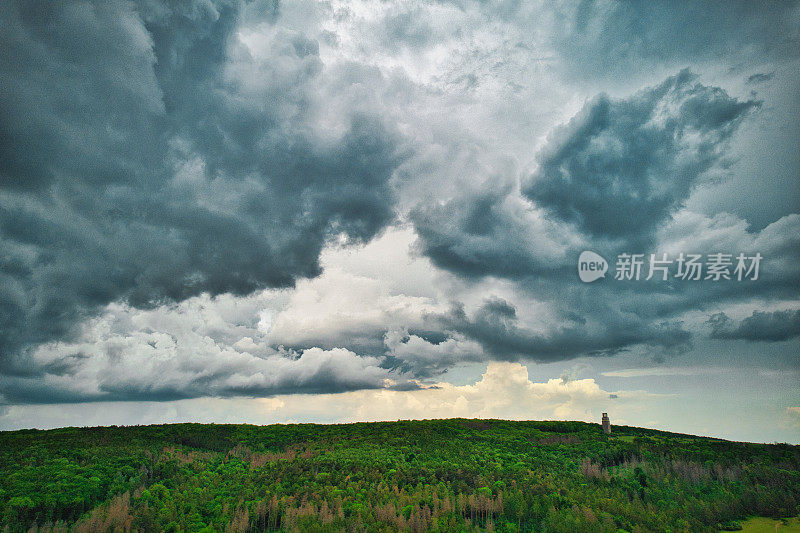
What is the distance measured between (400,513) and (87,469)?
12.0m

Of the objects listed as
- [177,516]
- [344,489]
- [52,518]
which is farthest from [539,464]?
[52,518]

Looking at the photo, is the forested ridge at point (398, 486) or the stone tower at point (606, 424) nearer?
the forested ridge at point (398, 486)

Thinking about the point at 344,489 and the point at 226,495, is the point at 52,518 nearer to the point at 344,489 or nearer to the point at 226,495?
the point at 226,495

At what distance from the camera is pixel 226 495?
590 inches

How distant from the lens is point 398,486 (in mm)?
16547

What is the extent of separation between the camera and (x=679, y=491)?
15.6 m

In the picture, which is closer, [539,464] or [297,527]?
[297,527]

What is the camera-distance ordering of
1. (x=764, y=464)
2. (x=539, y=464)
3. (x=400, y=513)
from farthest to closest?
(x=539, y=464)
(x=764, y=464)
(x=400, y=513)

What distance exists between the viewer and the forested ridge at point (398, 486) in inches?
470

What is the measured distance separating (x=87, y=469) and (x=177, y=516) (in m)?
6.64

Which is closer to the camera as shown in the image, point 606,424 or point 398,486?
point 398,486

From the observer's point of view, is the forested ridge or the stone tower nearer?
A: the forested ridge

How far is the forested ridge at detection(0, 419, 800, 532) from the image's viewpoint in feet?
39.2

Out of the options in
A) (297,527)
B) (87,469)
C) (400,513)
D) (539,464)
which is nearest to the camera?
(297,527)
